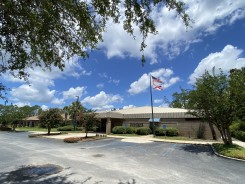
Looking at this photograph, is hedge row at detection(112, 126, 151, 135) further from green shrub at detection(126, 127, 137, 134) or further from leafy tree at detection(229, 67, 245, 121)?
leafy tree at detection(229, 67, 245, 121)

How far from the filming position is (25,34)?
6.55 metres

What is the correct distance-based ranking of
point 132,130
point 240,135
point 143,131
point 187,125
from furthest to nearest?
point 132,130
point 143,131
point 187,125
point 240,135

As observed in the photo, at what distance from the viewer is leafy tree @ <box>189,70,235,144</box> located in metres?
20.9

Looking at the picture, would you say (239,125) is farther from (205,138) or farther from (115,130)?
(115,130)

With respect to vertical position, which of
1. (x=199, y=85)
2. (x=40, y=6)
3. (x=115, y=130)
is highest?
(x=199, y=85)

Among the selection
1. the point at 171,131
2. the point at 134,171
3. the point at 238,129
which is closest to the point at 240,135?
the point at 238,129

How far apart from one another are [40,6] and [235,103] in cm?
1887

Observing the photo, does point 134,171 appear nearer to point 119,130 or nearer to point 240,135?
point 240,135

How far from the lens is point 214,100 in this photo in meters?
21.2

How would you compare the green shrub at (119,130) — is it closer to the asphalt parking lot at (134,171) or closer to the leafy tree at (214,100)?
the leafy tree at (214,100)

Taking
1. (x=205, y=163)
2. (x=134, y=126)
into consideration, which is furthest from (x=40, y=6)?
(x=134, y=126)

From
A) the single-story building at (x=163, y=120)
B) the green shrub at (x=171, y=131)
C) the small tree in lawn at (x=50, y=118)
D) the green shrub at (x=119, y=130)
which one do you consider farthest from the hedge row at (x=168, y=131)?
the small tree in lawn at (x=50, y=118)

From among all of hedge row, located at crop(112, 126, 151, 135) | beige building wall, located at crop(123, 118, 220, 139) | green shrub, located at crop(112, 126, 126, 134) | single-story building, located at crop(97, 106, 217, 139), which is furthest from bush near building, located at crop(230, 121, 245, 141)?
Result: green shrub, located at crop(112, 126, 126, 134)

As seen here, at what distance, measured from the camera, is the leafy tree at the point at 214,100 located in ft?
68.5
